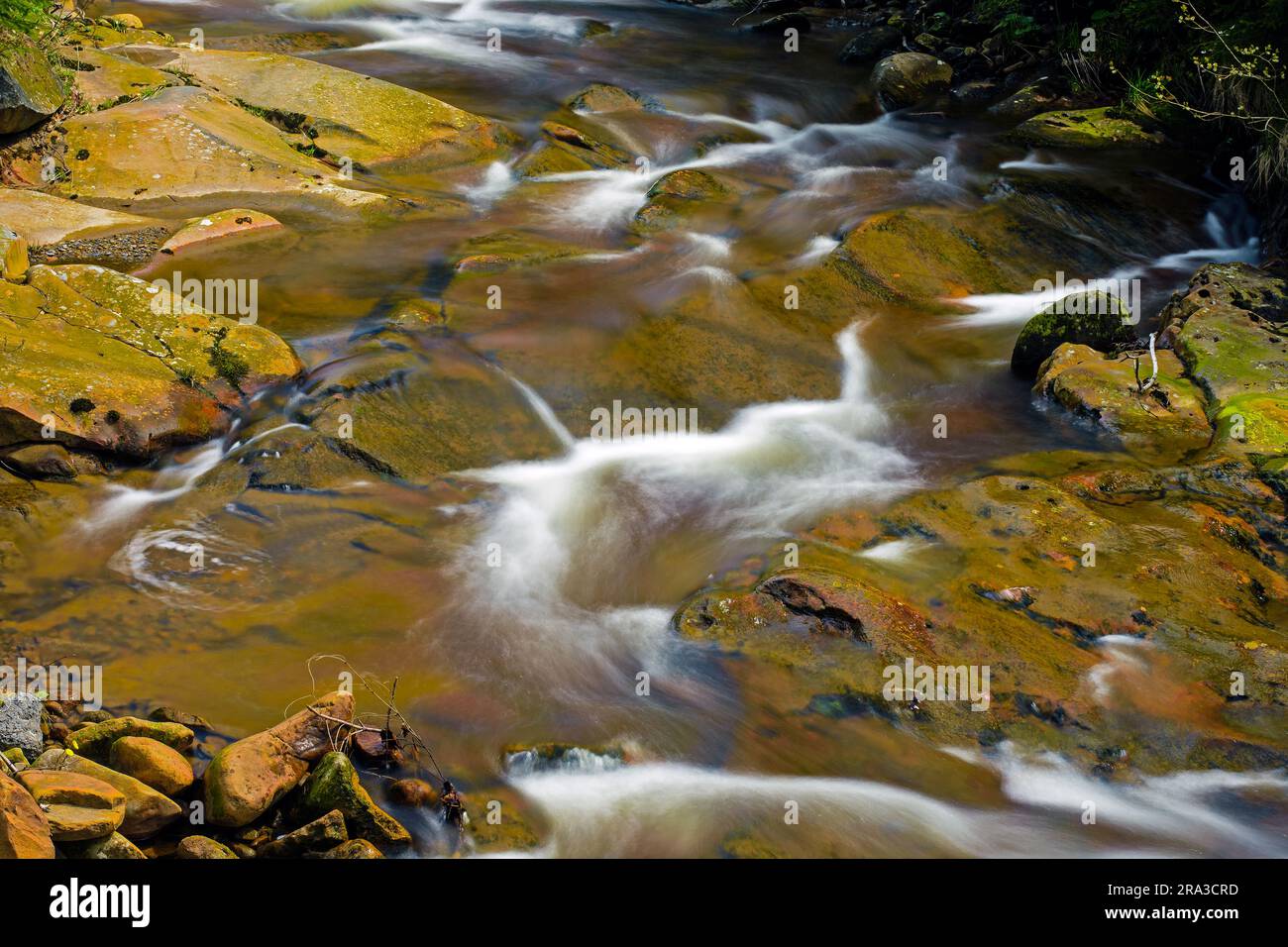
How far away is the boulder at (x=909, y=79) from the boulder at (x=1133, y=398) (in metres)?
8.77

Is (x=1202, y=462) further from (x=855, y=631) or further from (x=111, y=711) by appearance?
(x=111, y=711)

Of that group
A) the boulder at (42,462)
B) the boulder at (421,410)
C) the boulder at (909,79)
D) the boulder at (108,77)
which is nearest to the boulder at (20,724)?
the boulder at (42,462)

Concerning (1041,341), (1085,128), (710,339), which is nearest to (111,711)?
(710,339)

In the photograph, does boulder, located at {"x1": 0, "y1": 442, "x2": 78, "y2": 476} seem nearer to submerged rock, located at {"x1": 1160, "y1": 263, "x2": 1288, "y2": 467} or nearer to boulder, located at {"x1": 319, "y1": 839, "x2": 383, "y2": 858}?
boulder, located at {"x1": 319, "y1": 839, "x2": 383, "y2": 858}

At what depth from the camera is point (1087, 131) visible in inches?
604

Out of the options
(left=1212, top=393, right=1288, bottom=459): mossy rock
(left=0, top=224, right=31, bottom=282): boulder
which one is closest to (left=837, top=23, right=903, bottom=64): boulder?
(left=1212, top=393, right=1288, bottom=459): mossy rock

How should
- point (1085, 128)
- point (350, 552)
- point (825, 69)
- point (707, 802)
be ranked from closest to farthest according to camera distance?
1. point (707, 802)
2. point (350, 552)
3. point (1085, 128)
4. point (825, 69)

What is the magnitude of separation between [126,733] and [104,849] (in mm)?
858

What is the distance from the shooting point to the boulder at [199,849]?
4.75 meters

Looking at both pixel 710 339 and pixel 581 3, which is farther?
pixel 581 3

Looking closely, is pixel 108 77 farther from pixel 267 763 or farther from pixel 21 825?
pixel 21 825

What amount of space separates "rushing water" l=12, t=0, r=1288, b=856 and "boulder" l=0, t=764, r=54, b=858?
4.48 feet

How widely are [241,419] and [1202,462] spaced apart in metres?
7.76

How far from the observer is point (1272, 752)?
5891mm
